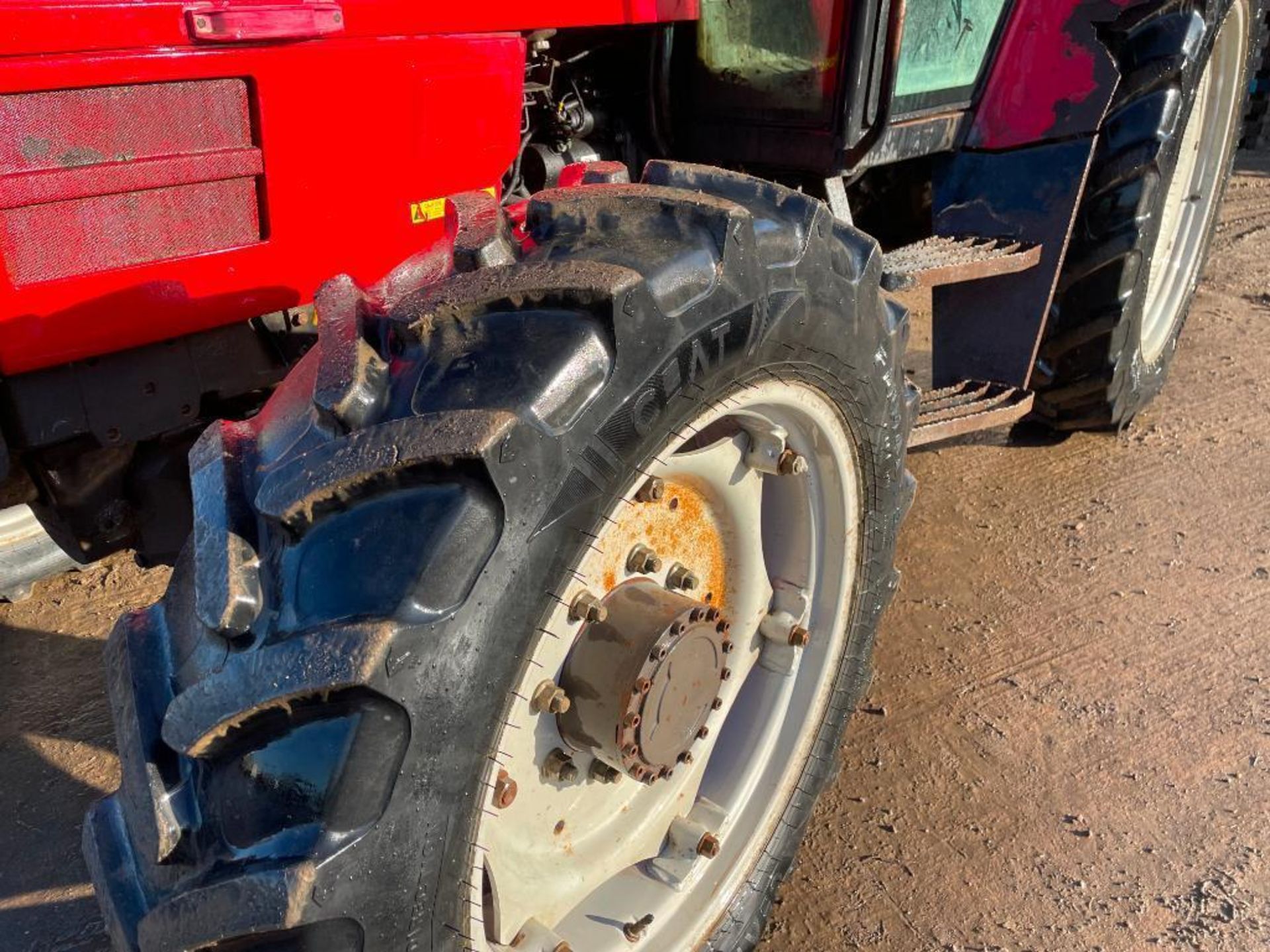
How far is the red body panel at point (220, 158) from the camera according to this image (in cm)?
143

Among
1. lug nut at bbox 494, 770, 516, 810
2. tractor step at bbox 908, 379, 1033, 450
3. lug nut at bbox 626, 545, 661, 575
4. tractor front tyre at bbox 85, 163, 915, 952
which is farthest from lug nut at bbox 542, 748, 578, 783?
tractor step at bbox 908, 379, 1033, 450

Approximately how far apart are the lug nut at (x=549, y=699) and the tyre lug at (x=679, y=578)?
0.91ft

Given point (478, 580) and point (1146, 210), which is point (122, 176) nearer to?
point (478, 580)

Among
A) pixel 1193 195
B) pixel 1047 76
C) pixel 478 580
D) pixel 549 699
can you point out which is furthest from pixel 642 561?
pixel 1193 195

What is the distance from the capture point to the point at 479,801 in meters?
1.13

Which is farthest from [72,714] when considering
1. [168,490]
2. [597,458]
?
[597,458]

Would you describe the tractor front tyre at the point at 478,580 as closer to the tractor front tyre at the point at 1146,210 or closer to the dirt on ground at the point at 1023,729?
the dirt on ground at the point at 1023,729

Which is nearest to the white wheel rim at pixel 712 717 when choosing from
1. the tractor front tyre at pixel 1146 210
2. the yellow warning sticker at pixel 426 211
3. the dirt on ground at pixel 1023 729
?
the dirt on ground at pixel 1023 729

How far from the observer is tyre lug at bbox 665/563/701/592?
159 centimetres

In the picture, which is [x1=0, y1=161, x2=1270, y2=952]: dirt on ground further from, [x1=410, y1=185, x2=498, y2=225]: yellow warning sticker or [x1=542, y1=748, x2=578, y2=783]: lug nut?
[x1=410, y1=185, x2=498, y2=225]: yellow warning sticker

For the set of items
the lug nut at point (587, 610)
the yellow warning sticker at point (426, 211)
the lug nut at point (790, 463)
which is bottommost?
the lug nut at point (587, 610)

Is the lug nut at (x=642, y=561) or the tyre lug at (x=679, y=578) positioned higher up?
the lug nut at (x=642, y=561)

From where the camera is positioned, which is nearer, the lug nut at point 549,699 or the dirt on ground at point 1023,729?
the lug nut at point 549,699

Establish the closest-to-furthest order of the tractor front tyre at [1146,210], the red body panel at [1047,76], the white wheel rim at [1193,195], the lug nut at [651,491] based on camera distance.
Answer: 1. the lug nut at [651,491]
2. the red body panel at [1047,76]
3. the tractor front tyre at [1146,210]
4. the white wheel rim at [1193,195]
